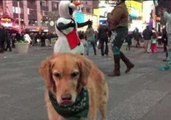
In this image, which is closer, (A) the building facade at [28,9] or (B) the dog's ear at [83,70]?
(B) the dog's ear at [83,70]

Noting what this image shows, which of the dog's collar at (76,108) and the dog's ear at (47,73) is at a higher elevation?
the dog's ear at (47,73)

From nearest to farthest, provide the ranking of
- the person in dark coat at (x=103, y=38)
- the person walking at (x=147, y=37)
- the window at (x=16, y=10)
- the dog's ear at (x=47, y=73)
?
1. the dog's ear at (x=47, y=73)
2. the person in dark coat at (x=103, y=38)
3. the person walking at (x=147, y=37)
4. the window at (x=16, y=10)

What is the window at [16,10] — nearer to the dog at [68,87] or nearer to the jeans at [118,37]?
the jeans at [118,37]

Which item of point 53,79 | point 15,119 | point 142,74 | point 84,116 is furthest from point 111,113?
point 142,74

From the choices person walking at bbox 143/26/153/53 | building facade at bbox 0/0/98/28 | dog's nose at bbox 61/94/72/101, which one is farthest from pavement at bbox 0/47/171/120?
building facade at bbox 0/0/98/28

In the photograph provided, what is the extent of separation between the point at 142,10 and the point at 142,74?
272ft

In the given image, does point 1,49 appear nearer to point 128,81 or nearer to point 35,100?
point 128,81

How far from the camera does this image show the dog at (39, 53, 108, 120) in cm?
420

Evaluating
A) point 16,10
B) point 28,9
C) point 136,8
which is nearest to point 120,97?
point 16,10

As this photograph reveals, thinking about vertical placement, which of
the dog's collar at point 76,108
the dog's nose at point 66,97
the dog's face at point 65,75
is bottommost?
the dog's collar at point 76,108

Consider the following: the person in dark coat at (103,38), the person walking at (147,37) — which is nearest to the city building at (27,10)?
the person walking at (147,37)

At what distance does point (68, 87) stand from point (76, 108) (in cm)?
46

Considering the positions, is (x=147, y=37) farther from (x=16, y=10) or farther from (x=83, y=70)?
(x=16, y=10)

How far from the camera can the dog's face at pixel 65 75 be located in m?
4.16
